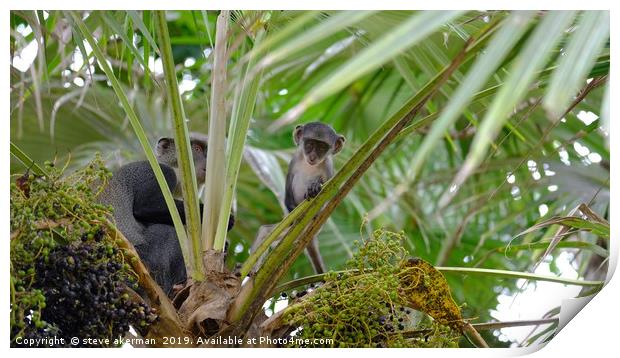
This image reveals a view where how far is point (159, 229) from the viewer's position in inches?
163

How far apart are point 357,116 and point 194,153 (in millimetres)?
2091

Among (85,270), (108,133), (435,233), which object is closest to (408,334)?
(85,270)

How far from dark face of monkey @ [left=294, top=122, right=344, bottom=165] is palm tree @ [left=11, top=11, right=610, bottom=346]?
0.79 feet

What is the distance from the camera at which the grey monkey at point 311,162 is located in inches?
205

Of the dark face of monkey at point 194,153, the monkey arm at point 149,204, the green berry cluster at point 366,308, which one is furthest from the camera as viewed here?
the dark face of monkey at point 194,153

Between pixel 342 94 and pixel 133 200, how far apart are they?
7.49 feet

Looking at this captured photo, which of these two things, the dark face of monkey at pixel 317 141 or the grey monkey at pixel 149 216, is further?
the dark face of monkey at pixel 317 141

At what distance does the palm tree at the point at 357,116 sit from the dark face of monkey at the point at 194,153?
279 millimetres

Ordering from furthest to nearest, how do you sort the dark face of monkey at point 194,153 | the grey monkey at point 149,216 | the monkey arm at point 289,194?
the monkey arm at point 289,194 → the dark face of monkey at point 194,153 → the grey monkey at point 149,216

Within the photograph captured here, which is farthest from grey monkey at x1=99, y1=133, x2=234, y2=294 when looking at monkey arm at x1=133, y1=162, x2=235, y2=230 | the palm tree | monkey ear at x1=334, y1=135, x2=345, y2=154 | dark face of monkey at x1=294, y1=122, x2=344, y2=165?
monkey ear at x1=334, y1=135, x2=345, y2=154

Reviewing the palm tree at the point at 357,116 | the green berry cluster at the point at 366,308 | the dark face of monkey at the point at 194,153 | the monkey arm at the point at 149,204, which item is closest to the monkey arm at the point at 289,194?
the palm tree at the point at 357,116

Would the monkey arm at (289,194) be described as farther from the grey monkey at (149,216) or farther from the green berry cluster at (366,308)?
the green berry cluster at (366,308)
